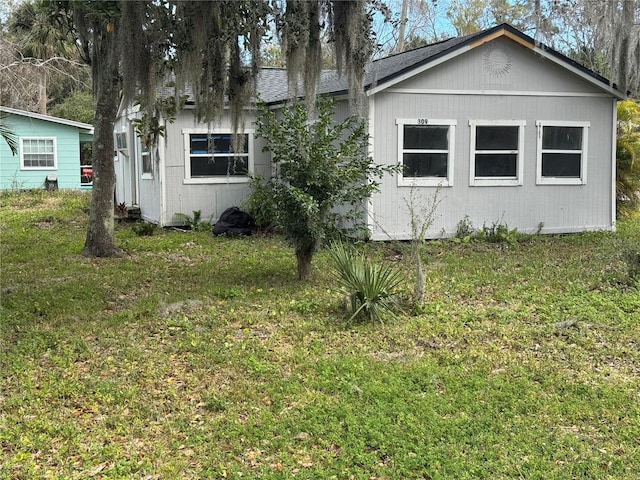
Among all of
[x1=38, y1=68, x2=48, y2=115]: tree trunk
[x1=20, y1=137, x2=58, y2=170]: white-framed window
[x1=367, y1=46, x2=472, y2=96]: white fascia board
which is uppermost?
[x1=38, y1=68, x2=48, y2=115]: tree trunk

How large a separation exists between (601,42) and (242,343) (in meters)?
7.21

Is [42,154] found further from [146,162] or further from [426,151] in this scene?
[426,151]

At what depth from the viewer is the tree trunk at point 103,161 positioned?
8.38 meters

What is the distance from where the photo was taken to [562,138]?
11.3 meters

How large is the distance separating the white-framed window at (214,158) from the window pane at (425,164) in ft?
10.1

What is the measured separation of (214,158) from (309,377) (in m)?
8.10

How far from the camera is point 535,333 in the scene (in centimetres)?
550

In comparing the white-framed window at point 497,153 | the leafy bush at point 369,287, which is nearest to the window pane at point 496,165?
the white-framed window at point 497,153

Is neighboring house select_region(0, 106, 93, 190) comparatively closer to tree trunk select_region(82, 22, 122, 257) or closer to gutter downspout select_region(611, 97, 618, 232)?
tree trunk select_region(82, 22, 122, 257)

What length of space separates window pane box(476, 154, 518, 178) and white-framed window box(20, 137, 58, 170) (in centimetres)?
1454

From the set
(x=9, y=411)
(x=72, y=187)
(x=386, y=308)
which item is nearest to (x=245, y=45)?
(x=386, y=308)

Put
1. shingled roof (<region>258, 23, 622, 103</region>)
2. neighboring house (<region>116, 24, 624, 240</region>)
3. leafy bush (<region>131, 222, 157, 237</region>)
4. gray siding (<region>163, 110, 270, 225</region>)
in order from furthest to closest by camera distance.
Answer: gray siding (<region>163, 110, 270, 225</region>), leafy bush (<region>131, 222, 157, 237</region>), neighboring house (<region>116, 24, 624, 240</region>), shingled roof (<region>258, 23, 622, 103</region>)

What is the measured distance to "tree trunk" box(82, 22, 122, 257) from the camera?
838 cm

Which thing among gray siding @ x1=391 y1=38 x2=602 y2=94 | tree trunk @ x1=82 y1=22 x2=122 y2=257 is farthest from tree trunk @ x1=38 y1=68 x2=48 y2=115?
gray siding @ x1=391 y1=38 x2=602 y2=94
